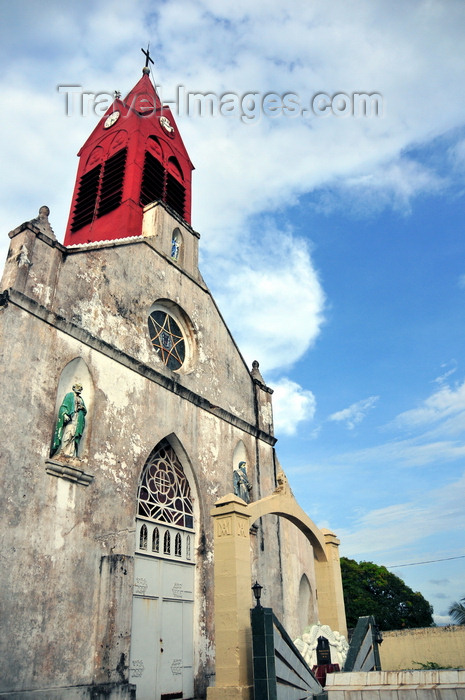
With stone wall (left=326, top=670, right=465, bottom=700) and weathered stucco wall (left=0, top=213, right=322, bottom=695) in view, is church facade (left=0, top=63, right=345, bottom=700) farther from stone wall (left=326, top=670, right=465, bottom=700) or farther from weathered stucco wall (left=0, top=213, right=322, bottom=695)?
stone wall (left=326, top=670, right=465, bottom=700)

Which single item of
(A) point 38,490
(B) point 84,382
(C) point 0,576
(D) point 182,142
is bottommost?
(C) point 0,576

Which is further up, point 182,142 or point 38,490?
point 182,142

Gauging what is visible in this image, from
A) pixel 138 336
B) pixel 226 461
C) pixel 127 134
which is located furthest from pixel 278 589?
pixel 127 134

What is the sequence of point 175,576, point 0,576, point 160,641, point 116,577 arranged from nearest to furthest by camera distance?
point 0,576 < point 116,577 < point 160,641 < point 175,576

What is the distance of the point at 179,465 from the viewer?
1414 centimetres

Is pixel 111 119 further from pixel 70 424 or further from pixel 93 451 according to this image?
pixel 93 451

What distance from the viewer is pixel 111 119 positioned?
22.4m

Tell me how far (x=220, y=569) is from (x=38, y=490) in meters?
3.52

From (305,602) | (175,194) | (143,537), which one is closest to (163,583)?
(143,537)

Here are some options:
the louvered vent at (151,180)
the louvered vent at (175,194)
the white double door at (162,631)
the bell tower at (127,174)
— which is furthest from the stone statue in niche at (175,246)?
the white double door at (162,631)

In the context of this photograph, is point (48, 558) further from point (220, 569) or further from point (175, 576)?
point (175, 576)

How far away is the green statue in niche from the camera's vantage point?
1059 centimetres

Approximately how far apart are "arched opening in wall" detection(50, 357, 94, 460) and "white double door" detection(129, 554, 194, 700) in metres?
2.94

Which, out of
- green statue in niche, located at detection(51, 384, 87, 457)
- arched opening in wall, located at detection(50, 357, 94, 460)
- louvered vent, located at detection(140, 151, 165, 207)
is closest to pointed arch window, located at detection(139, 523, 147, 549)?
arched opening in wall, located at detection(50, 357, 94, 460)
